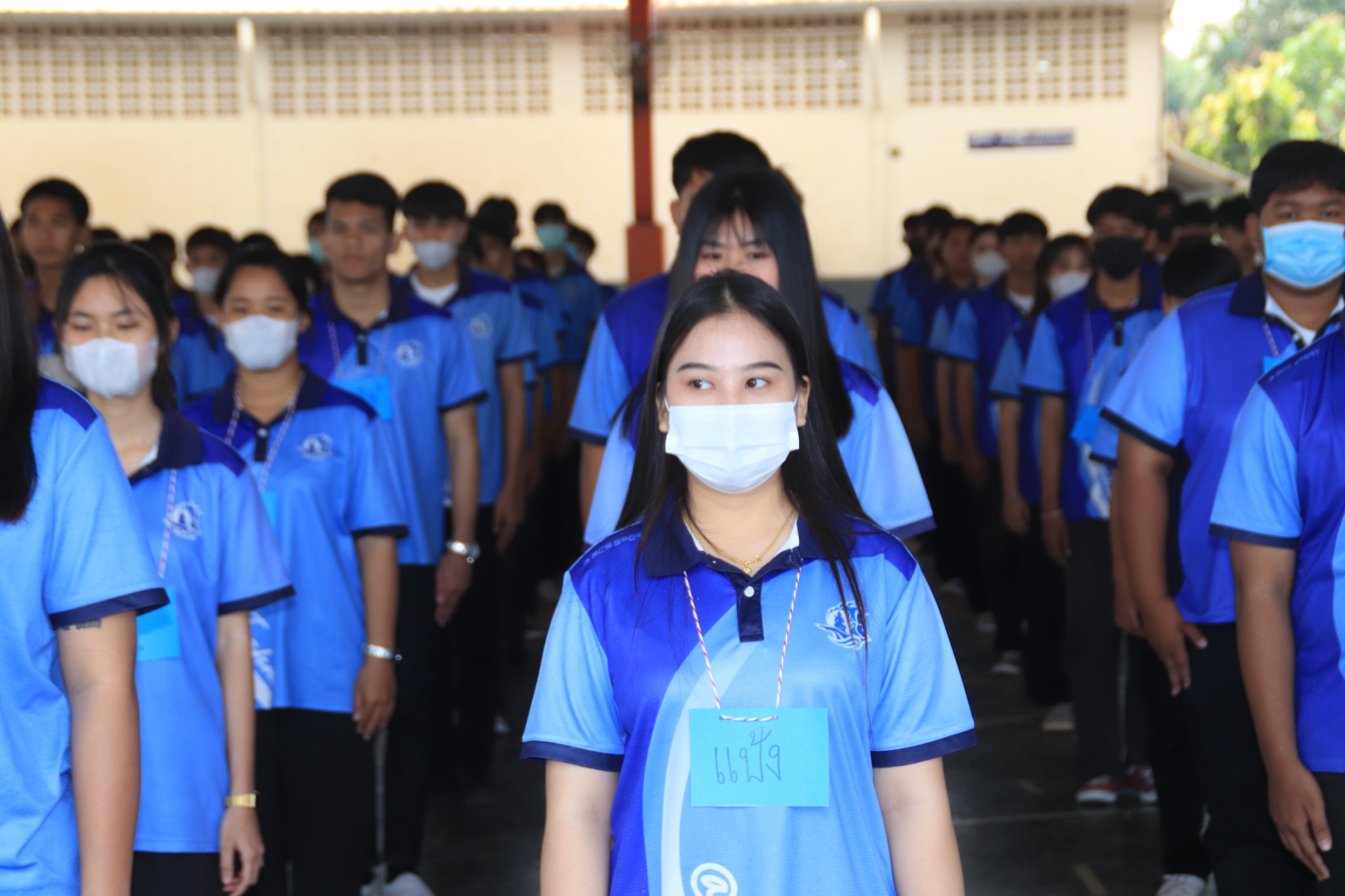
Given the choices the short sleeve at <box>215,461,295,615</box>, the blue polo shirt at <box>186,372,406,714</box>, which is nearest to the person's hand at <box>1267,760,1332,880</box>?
the short sleeve at <box>215,461,295,615</box>

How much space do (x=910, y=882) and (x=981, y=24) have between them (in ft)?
38.9

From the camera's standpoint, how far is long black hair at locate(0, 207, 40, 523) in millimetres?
→ 1643

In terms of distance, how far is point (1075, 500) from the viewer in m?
4.54

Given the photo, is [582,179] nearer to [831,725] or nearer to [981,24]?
[981,24]

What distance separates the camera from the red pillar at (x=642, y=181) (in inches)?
329

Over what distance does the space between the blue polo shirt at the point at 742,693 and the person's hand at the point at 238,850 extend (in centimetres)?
93

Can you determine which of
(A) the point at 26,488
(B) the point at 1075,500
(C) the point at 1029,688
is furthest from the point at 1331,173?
(C) the point at 1029,688

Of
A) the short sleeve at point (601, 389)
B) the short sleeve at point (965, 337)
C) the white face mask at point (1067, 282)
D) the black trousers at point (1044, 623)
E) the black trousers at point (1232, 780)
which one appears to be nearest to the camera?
the black trousers at point (1232, 780)

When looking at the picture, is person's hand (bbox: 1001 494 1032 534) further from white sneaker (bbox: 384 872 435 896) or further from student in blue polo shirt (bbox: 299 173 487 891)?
white sneaker (bbox: 384 872 435 896)

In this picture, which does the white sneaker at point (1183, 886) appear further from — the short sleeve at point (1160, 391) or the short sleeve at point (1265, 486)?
the short sleeve at point (1265, 486)

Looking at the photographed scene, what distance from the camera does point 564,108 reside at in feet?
41.3

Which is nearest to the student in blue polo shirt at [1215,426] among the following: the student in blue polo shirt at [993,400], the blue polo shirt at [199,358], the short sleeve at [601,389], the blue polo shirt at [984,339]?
the short sleeve at [601,389]

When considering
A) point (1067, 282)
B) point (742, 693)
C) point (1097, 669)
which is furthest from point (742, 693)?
point (1067, 282)

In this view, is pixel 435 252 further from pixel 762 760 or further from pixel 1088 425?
pixel 762 760
